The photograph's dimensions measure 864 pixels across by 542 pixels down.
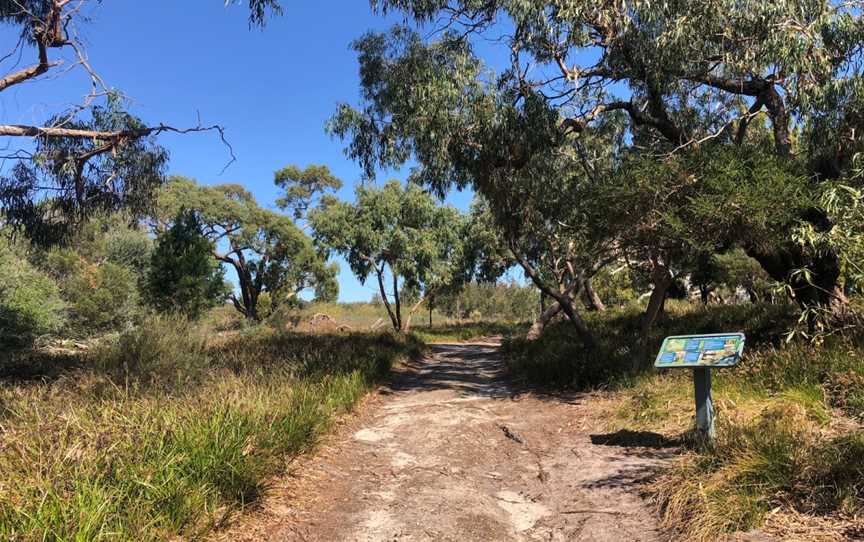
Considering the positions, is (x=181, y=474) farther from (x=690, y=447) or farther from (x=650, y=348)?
(x=650, y=348)

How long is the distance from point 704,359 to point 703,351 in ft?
0.47

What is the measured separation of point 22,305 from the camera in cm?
1377

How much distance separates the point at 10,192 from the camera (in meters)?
8.49

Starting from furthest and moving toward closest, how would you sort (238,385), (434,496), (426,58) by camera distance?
(426,58)
(238,385)
(434,496)

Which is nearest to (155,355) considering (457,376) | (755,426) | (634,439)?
(457,376)

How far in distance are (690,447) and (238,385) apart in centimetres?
493

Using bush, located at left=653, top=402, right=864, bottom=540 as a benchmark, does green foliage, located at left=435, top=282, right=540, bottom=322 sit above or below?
above

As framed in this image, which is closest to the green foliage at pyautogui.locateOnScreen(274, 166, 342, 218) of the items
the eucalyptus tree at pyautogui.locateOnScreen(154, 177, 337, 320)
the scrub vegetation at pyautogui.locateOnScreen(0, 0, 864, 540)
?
the eucalyptus tree at pyautogui.locateOnScreen(154, 177, 337, 320)

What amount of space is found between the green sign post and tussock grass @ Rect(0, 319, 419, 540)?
12.3ft

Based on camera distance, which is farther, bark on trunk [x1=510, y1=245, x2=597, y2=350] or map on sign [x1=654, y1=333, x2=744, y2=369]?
bark on trunk [x1=510, y1=245, x2=597, y2=350]

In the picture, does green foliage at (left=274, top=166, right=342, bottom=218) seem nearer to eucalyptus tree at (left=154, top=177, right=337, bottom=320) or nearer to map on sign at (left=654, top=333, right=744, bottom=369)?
eucalyptus tree at (left=154, top=177, right=337, bottom=320)

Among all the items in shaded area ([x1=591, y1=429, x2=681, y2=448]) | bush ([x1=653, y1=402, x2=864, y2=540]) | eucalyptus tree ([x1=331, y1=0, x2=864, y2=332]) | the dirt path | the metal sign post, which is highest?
eucalyptus tree ([x1=331, y1=0, x2=864, y2=332])

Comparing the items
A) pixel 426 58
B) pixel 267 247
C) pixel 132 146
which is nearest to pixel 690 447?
pixel 426 58

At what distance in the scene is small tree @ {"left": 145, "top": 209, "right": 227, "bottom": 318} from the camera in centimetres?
2266
